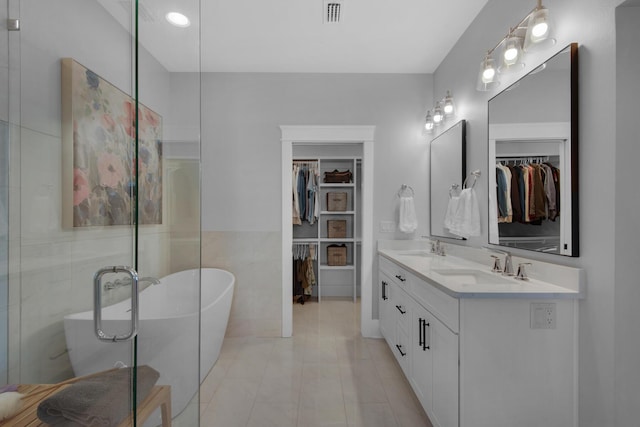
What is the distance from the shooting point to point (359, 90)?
3477mm

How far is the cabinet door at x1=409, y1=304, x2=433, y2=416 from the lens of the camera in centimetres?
188

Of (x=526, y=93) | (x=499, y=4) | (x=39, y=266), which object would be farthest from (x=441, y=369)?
(x=499, y=4)

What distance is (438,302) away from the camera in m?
1.75

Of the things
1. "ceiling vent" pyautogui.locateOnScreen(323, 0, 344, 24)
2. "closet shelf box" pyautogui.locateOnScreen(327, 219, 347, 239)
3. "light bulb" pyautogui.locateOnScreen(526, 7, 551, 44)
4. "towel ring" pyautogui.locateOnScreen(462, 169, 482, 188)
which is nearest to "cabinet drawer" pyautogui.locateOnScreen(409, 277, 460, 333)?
"towel ring" pyautogui.locateOnScreen(462, 169, 482, 188)

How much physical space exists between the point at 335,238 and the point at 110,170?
413 cm

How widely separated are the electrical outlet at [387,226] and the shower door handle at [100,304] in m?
2.80

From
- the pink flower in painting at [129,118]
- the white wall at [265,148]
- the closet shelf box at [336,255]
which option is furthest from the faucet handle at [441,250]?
the pink flower in painting at [129,118]

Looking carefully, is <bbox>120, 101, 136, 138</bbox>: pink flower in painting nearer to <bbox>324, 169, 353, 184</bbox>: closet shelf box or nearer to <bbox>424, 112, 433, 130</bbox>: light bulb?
<bbox>424, 112, 433, 130</bbox>: light bulb

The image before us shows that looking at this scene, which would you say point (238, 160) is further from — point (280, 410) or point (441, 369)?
point (441, 369)

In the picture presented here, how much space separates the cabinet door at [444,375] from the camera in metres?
1.54

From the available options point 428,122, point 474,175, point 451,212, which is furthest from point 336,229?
point 474,175

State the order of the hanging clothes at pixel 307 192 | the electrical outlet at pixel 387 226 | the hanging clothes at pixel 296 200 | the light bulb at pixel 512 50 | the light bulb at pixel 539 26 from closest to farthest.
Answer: the light bulb at pixel 539 26, the light bulb at pixel 512 50, the electrical outlet at pixel 387 226, the hanging clothes at pixel 296 200, the hanging clothes at pixel 307 192

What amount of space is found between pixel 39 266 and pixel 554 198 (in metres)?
2.02

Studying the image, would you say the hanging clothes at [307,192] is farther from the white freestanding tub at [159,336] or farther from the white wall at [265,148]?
the white freestanding tub at [159,336]
